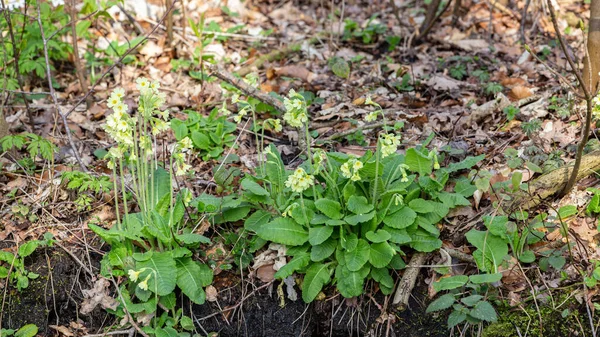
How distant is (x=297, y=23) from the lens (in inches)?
262

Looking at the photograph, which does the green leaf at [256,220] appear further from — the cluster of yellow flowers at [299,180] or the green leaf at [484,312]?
the green leaf at [484,312]

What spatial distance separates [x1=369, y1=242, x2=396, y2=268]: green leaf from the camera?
325 centimetres

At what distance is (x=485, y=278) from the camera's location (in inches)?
122

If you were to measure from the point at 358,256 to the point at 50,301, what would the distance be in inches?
73.0

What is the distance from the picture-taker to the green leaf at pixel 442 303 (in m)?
3.12

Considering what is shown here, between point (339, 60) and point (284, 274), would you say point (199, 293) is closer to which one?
point (284, 274)

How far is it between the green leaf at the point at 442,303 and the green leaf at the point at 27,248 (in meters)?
2.32

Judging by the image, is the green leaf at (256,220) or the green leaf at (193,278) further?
the green leaf at (256,220)

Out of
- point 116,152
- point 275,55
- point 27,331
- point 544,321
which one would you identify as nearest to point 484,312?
point 544,321

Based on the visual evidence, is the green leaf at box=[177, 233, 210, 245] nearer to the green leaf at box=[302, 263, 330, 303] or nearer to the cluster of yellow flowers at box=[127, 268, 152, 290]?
the cluster of yellow flowers at box=[127, 268, 152, 290]

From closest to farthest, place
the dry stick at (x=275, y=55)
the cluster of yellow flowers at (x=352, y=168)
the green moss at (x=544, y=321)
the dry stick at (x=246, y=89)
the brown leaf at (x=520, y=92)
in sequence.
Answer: the green moss at (x=544, y=321) → the cluster of yellow flowers at (x=352, y=168) → the dry stick at (x=246, y=89) → the brown leaf at (x=520, y=92) → the dry stick at (x=275, y=55)

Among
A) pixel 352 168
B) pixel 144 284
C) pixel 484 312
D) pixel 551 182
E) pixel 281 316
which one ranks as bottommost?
pixel 281 316

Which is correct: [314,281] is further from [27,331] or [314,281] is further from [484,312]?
[27,331]

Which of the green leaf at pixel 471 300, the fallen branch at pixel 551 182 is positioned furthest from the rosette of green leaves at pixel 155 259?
the fallen branch at pixel 551 182
